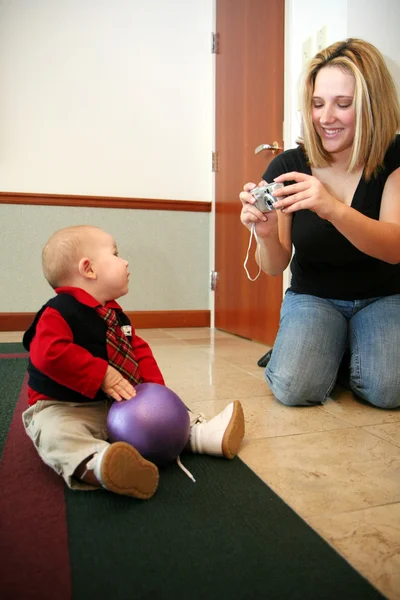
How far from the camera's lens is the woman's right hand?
1423 millimetres

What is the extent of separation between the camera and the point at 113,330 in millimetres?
1161

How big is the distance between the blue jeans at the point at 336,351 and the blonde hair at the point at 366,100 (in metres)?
0.43

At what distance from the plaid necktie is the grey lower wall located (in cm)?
223

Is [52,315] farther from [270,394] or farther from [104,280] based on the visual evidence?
[270,394]

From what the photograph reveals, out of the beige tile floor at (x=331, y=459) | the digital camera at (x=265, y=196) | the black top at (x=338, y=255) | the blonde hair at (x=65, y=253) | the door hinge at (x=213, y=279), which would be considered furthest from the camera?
the door hinge at (x=213, y=279)

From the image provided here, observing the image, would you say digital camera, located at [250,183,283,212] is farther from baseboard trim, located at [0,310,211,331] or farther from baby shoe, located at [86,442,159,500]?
baseboard trim, located at [0,310,211,331]

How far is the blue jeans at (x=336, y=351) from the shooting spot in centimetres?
151

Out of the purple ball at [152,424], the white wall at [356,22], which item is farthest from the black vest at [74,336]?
the white wall at [356,22]

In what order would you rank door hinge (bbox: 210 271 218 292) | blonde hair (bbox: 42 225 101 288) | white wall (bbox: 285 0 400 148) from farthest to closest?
door hinge (bbox: 210 271 218 292), white wall (bbox: 285 0 400 148), blonde hair (bbox: 42 225 101 288)

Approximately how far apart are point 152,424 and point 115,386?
0.13 m

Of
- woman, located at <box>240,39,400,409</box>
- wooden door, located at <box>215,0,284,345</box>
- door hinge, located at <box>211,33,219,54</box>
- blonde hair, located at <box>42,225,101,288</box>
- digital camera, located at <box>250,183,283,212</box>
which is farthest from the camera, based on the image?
door hinge, located at <box>211,33,219,54</box>

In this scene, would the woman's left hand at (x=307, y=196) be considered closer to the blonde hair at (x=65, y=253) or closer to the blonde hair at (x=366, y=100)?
the blonde hair at (x=366, y=100)

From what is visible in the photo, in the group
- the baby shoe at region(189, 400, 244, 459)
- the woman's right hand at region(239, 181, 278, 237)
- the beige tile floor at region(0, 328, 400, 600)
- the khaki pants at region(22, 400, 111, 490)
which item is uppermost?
the woman's right hand at region(239, 181, 278, 237)

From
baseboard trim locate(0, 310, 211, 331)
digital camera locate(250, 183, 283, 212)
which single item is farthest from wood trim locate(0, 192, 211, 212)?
digital camera locate(250, 183, 283, 212)
